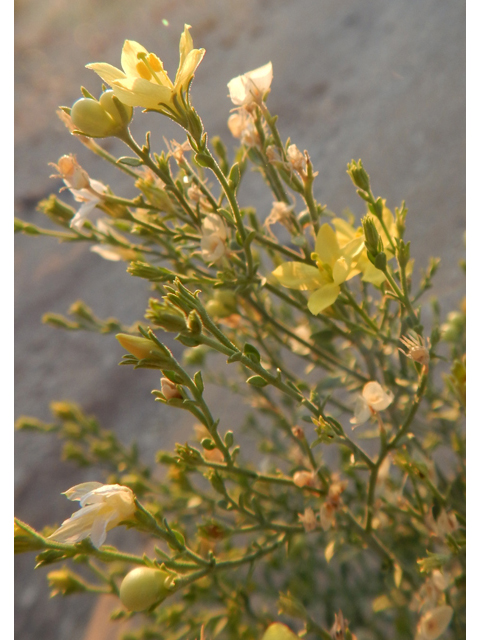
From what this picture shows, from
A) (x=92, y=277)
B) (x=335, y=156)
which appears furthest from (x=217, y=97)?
(x=92, y=277)

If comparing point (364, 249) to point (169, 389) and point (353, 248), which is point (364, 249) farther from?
point (169, 389)

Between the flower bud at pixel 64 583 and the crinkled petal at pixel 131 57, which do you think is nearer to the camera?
the crinkled petal at pixel 131 57

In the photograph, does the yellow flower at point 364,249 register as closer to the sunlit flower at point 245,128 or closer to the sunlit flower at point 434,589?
the sunlit flower at point 245,128

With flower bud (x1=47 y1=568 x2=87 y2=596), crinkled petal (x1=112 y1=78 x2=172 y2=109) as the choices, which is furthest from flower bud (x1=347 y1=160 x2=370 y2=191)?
flower bud (x1=47 y1=568 x2=87 y2=596)

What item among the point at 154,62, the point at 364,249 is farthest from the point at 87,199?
the point at 364,249

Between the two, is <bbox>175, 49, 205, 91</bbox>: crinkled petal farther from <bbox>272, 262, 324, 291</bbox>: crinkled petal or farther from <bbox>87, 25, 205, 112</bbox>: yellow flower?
<bbox>272, 262, 324, 291</bbox>: crinkled petal

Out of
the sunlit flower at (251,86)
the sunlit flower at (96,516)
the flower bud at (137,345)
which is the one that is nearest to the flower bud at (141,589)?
the sunlit flower at (96,516)
